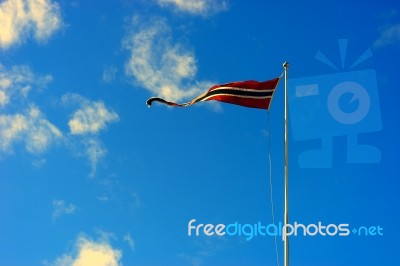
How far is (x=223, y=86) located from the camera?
24.5 m

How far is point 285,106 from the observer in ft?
77.7

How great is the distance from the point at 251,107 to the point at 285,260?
611 cm

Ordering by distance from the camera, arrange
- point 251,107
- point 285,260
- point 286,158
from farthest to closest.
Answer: point 251,107 < point 286,158 < point 285,260

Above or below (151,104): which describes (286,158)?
below

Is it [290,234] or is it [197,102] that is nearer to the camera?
[290,234]

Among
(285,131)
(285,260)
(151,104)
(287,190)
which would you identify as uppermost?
(151,104)

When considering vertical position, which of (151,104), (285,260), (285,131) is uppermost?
(151,104)

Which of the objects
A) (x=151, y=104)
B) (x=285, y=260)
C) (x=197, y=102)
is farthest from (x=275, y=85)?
(x=285, y=260)

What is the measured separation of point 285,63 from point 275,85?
0.96 m

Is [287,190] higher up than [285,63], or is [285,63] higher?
[285,63]

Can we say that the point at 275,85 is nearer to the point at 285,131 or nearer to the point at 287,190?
the point at 285,131

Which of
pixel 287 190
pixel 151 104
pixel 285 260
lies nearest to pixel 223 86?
pixel 151 104

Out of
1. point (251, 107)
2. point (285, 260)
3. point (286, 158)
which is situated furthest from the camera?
point (251, 107)

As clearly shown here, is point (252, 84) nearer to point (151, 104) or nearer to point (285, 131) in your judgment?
point (285, 131)
